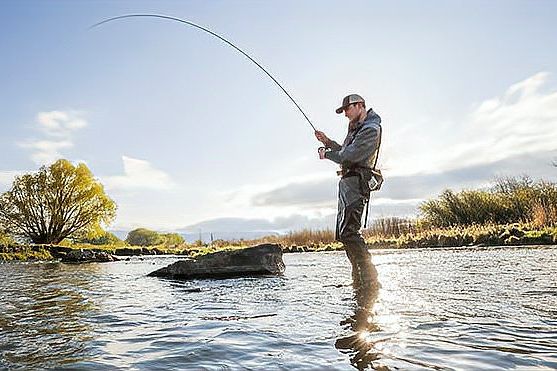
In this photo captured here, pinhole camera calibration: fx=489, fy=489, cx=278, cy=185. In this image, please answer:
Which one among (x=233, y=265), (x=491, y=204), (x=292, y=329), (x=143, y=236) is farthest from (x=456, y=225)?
(x=143, y=236)

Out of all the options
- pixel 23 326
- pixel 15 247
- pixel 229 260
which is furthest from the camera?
pixel 15 247

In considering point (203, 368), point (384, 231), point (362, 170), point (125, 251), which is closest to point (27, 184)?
point (125, 251)

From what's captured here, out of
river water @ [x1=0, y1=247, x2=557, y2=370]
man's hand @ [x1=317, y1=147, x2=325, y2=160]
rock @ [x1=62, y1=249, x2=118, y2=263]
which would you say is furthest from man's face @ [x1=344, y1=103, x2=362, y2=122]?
rock @ [x1=62, y1=249, x2=118, y2=263]

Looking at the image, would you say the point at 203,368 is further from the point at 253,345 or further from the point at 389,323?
the point at 389,323

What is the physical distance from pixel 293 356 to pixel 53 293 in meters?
5.42

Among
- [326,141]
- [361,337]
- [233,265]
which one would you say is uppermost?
[326,141]

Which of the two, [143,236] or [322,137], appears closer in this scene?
[322,137]

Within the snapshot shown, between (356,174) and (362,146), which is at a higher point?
(362,146)

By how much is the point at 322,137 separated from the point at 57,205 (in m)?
41.7

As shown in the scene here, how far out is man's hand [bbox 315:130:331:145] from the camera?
720 centimetres

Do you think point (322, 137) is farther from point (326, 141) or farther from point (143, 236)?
point (143, 236)

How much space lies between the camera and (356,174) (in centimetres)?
668

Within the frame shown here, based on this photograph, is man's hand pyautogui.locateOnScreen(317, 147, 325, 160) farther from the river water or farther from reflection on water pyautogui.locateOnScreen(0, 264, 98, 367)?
reflection on water pyautogui.locateOnScreen(0, 264, 98, 367)

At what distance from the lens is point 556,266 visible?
8812mm
